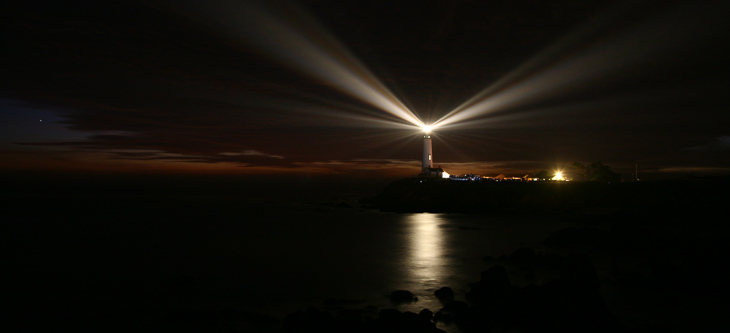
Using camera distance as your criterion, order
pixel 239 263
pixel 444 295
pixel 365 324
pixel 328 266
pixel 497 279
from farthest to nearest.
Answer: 1. pixel 239 263
2. pixel 328 266
3. pixel 444 295
4. pixel 497 279
5. pixel 365 324

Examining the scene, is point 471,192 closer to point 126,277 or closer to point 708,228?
point 708,228

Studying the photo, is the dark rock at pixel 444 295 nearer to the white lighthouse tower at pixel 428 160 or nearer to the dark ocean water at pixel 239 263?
the dark ocean water at pixel 239 263

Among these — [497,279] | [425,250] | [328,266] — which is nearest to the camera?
[497,279]

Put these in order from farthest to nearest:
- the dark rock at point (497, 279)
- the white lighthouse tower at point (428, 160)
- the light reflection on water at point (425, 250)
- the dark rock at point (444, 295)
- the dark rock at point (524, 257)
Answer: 1. the white lighthouse tower at point (428, 160)
2. the light reflection on water at point (425, 250)
3. the dark rock at point (524, 257)
4. the dark rock at point (444, 295)
5. the dark rock at point (497, 279)

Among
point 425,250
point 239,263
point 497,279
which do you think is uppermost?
point 497,279

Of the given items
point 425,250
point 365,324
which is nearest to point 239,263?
point 425,250

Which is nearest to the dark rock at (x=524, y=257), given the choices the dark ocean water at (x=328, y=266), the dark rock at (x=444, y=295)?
the dark ocean water at (x=328, y=266)

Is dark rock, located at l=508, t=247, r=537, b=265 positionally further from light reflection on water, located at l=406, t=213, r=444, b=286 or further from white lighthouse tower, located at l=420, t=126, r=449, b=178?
white lighthouse tower, located at l=420, t=126, r=449, b=178

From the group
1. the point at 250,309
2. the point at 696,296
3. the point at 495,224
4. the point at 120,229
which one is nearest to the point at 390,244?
the point at 495,224

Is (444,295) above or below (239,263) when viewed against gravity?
above

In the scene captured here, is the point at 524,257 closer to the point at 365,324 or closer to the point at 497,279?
the point at 497,279

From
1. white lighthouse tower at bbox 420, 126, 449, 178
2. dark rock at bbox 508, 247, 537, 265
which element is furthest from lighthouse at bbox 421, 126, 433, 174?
dark rock at bbox 508, 247, 537, 265
